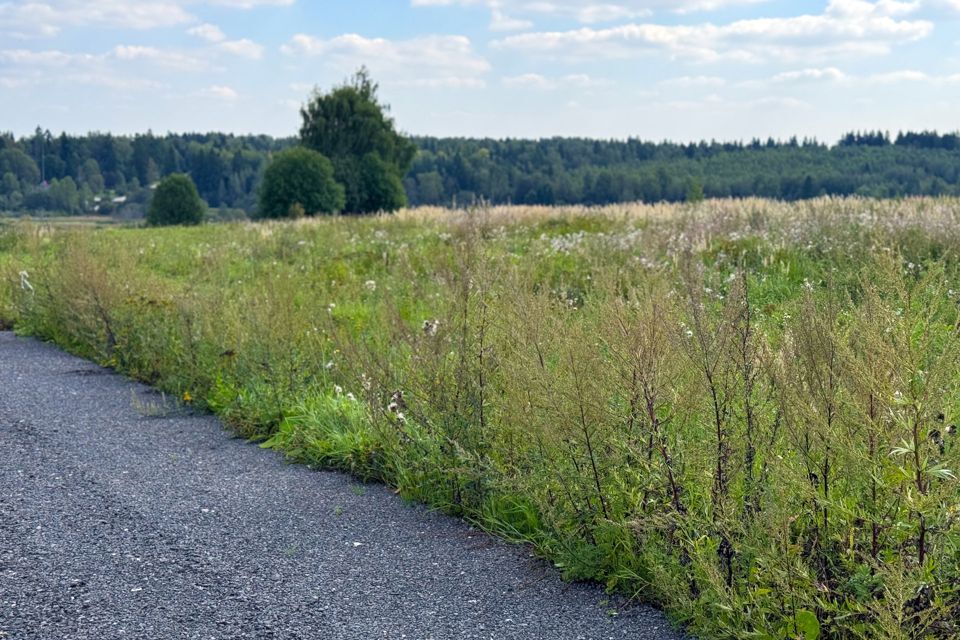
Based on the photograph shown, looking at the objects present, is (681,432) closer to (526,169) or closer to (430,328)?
(430,328)

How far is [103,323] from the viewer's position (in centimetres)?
871

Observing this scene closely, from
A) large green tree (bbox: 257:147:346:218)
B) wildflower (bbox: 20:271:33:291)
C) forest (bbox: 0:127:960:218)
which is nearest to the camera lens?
wildflower (bbox: 20:271:33:291)

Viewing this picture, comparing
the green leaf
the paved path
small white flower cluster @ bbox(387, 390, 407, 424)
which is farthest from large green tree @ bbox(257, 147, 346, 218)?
the green leaf

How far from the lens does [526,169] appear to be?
289 ft

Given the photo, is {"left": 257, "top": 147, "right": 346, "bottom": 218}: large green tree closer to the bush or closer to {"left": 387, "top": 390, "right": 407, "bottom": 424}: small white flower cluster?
the bush

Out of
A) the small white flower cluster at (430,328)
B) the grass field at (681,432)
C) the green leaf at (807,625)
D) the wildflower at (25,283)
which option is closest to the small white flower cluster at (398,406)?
the grass field at (681,432)

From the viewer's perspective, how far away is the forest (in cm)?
6525

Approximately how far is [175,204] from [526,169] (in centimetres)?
4094

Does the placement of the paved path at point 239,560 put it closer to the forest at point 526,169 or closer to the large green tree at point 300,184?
the large green tree at point 300,184

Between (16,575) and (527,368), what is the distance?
240cm

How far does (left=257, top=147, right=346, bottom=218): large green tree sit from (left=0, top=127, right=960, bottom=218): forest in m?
9.35

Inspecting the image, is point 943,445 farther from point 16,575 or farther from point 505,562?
point 16,575

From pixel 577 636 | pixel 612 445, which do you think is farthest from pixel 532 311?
pixel 577 636

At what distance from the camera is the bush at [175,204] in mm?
55250
